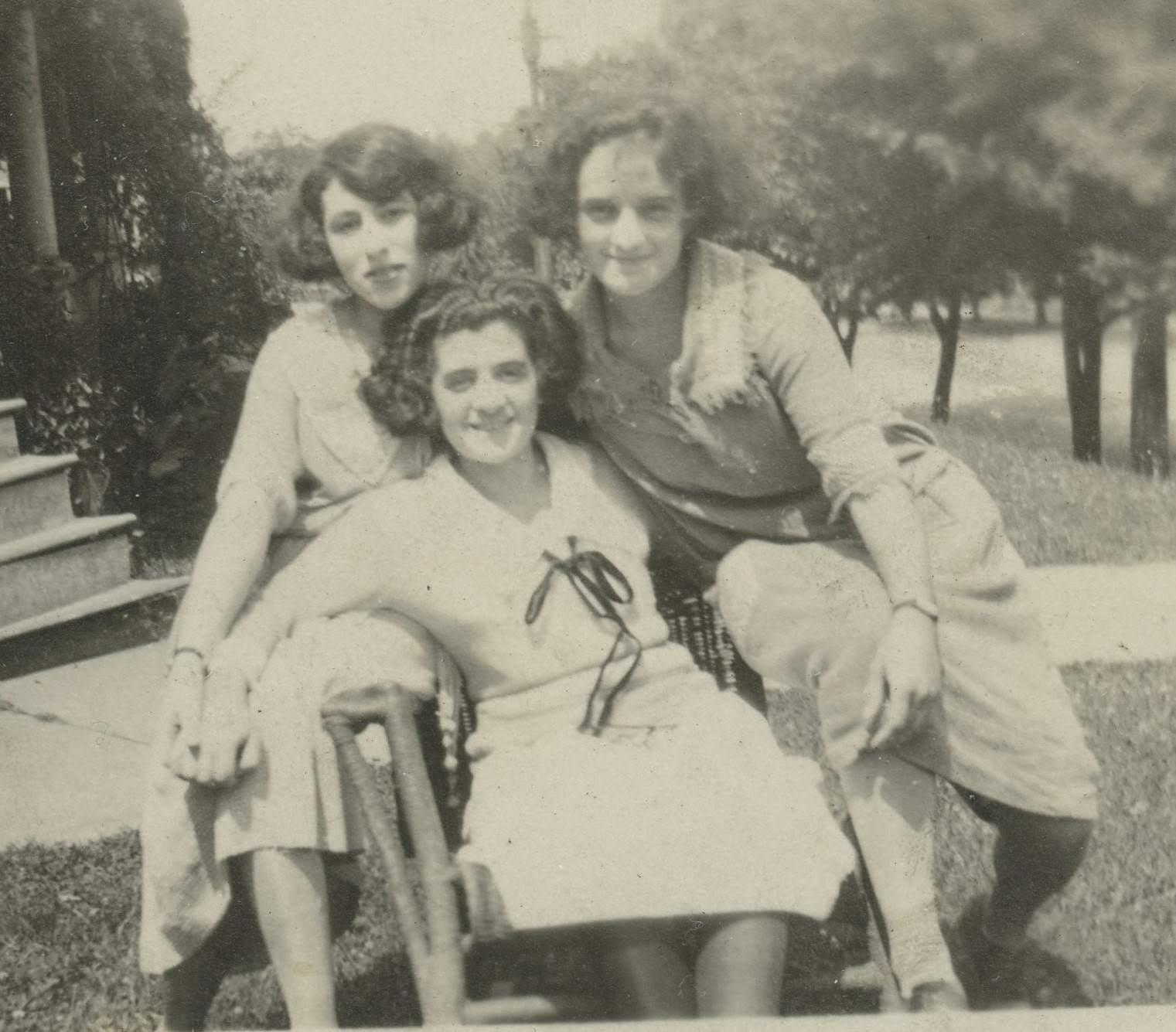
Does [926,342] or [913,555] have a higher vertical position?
[913,555]

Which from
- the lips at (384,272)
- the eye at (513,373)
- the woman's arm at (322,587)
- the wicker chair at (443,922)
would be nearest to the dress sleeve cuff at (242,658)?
the woman's arm at (322,587)

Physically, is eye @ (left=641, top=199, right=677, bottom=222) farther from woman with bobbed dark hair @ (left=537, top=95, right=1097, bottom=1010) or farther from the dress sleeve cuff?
the dress sleeve cuff

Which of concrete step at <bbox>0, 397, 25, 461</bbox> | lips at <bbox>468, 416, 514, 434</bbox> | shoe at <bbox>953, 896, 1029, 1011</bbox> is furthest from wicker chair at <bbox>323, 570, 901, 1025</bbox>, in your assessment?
concrete step at <bbox>0, 397, 25, 461</bbox>

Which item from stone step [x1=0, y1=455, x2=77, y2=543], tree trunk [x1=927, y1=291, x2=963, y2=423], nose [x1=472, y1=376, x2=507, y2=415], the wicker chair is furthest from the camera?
tree trunk [x1=927, y1=291, x2=963, y2=423]

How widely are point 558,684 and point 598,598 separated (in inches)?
5.5

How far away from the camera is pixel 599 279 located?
216 cm

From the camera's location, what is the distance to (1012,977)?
2.22 m

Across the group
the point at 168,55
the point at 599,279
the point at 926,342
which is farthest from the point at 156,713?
the point at 926,342

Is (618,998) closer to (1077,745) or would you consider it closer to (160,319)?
(1077,745)

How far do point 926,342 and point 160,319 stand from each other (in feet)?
16.0

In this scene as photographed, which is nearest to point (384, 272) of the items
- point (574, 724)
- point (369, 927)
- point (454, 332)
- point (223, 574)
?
point (454, 332)

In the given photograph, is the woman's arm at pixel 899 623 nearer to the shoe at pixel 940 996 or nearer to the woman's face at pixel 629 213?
the shoe at pixel 940 996

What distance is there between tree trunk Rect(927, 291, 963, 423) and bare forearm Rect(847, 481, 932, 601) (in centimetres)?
424

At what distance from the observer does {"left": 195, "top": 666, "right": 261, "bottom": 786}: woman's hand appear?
1679 millimetres
